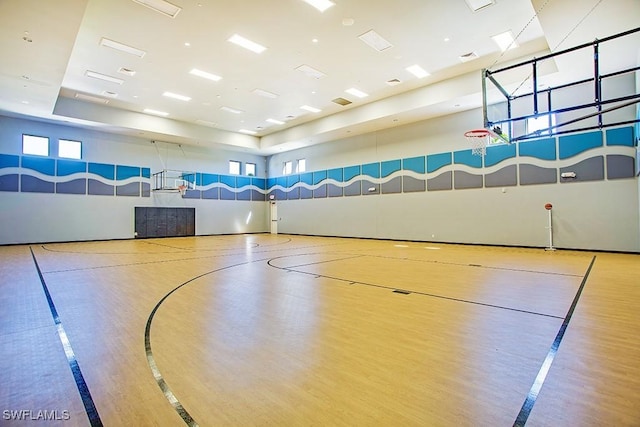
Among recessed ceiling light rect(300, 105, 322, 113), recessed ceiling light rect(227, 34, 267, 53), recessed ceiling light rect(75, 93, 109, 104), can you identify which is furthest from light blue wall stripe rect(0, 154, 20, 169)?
recessed ceiling light rect(300, 105, 322, 113)

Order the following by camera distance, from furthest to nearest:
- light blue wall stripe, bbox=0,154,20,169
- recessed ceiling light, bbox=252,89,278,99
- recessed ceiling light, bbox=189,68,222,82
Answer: light blue wall stripe, bbox=0,154,20,169 → recessed ceiling light, bbox=252,89,278,99 → recessed ceiling light, bbox=189,68,222,82

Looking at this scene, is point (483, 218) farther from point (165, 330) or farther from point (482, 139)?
point (165, 330)

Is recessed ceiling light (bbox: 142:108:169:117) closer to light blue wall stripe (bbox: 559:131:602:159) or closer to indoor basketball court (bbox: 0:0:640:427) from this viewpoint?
indoor basketball court (bbox: 0:0:640:427)

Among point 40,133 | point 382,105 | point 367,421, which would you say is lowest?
point 367,421

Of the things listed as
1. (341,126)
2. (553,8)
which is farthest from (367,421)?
(341,126)

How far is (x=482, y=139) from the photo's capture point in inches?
411

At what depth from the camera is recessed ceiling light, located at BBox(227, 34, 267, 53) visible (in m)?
7.65

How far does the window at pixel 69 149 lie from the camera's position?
42.1 feet

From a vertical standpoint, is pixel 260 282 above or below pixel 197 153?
below

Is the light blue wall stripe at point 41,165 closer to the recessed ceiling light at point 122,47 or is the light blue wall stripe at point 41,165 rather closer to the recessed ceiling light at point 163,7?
the recessed ceiling light at point 122,47

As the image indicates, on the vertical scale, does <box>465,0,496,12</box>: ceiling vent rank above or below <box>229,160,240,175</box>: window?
above

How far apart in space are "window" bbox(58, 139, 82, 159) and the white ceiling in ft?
4.21

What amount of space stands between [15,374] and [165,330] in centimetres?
106

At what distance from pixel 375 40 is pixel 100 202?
498 inches
